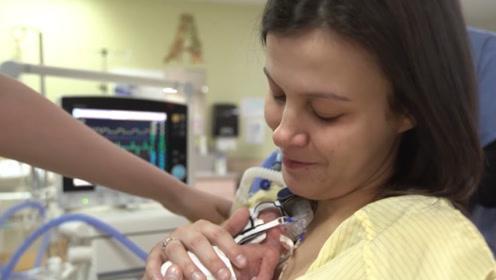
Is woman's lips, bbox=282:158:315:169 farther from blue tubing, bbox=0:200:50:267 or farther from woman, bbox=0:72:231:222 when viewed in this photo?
blue tubing, bbox=0:200:50:267

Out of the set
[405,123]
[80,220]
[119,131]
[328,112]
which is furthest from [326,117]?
[119,131]

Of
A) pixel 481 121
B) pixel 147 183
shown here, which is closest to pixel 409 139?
pixel 481 121

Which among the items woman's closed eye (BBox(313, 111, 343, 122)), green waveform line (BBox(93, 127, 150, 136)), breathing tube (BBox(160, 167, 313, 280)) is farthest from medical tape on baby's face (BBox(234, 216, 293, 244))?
green waveform line (BBox(93, 127, 150, 136))

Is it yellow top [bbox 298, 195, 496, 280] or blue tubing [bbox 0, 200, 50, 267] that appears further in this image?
blue tubing [bbox 0, 200, 50, 267]

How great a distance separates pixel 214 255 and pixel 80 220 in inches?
27.6

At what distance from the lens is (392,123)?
0.71m

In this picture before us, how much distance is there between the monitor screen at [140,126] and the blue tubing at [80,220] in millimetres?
163

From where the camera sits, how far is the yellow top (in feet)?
1.88

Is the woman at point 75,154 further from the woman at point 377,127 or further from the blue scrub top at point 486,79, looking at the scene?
the blue scrub top at point 486,79

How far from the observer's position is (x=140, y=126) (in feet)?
5.31

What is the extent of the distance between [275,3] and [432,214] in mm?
377

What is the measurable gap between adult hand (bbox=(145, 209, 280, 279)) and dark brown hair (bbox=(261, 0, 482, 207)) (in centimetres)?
22

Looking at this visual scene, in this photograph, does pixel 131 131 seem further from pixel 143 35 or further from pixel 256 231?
→ pixel 143 35

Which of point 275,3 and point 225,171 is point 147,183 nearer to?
point 275,3
